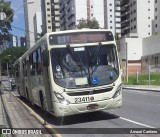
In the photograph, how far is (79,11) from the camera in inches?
4173

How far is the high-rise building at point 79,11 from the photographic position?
105600mm

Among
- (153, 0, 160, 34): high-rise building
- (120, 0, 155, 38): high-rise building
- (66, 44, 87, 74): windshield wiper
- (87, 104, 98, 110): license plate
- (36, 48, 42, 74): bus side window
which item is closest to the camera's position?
(87, 104, 98, 110): license plate

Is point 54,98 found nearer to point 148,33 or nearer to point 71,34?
point 71,34

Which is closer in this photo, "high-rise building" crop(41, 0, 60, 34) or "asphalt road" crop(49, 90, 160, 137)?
"asphalt road" crop(49, 90, 160, 137)

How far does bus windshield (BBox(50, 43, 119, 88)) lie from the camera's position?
1080 centimetres

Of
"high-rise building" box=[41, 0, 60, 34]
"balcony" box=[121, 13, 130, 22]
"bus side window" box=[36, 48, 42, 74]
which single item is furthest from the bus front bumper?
"high-rise building" box=[41, 0, 60, 34]

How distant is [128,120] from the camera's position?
36.4 feet

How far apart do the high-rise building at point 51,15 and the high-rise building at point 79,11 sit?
10.4m

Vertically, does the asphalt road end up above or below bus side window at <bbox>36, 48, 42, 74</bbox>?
below

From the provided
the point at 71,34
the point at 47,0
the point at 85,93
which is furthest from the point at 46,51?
the point at 47,0

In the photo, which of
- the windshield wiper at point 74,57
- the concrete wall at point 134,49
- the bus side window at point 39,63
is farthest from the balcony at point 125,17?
the windshield wiper at point 74,57

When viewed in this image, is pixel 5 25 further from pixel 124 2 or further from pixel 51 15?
pixel 51 15

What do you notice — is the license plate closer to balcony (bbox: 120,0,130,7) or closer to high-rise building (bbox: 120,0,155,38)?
high-rise building (bbox: 120,0,155,38)

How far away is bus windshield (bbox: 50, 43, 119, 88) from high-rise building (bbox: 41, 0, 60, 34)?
116 meters
